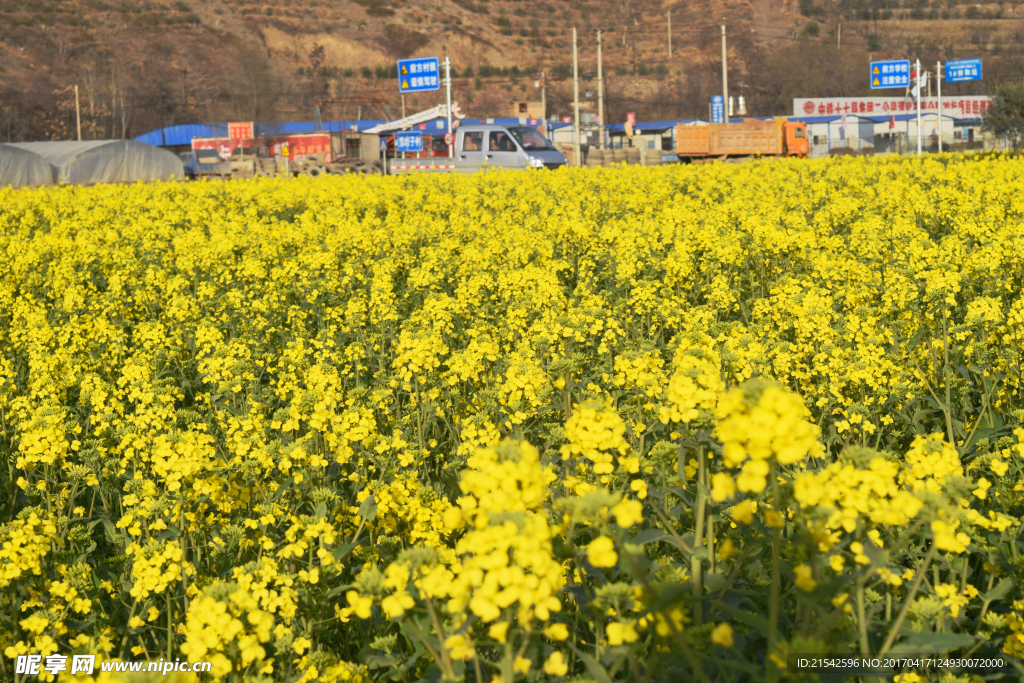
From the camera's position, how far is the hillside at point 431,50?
77500 mm

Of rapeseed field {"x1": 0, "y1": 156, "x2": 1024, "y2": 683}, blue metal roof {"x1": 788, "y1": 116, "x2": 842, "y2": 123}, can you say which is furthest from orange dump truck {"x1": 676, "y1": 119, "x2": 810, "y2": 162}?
blue metal roof {"x1": 788, "y1": 116, "x2": 842, "y2": 123}

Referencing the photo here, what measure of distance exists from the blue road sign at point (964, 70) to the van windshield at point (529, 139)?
47.5 meters

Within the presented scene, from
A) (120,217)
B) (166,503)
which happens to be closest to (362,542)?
(166,503)

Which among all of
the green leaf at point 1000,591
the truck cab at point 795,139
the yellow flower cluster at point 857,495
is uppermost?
the truck cab at point 795,139

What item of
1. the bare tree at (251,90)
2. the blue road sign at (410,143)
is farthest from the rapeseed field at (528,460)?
the bare tree at (251,90)

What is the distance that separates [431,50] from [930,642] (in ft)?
368

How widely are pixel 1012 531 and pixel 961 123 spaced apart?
7209 cm

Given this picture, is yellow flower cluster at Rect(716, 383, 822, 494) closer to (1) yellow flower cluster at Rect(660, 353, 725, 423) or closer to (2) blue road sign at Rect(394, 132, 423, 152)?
(1) yellow flower cluster at Rect(660, 353, 725, 423)

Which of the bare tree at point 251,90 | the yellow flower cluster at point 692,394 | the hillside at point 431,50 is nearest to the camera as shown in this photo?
the yellow flower cluster at point 692,394

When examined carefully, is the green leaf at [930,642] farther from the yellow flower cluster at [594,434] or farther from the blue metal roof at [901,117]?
the blue metal roof at [901,117]

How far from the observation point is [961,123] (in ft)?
213

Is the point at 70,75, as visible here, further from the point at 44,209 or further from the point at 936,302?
the point at 936,302

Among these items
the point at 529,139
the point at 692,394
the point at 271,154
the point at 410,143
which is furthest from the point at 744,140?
the point at 271,154

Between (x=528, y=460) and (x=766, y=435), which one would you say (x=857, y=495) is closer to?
(x=766, y=435)
